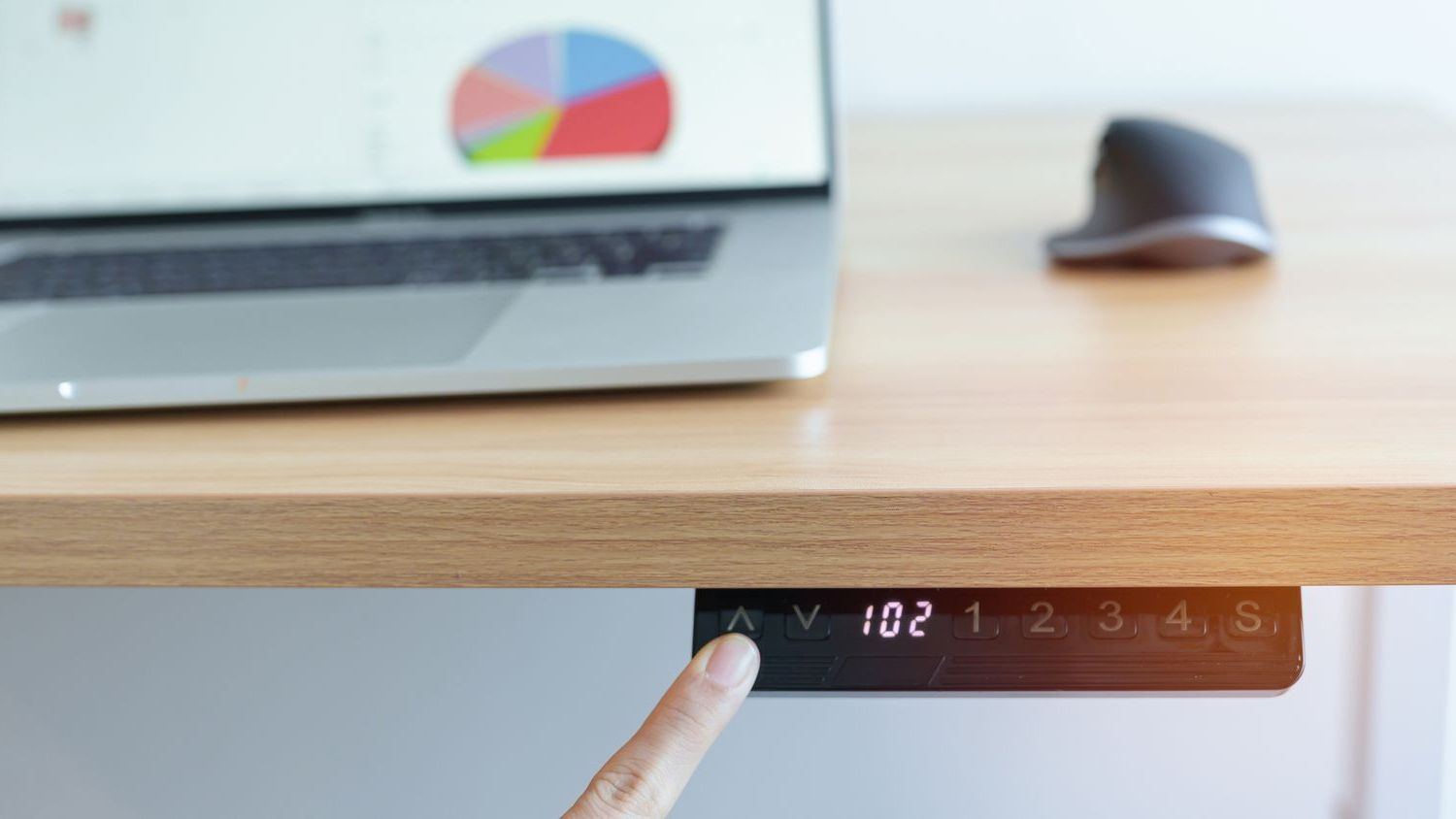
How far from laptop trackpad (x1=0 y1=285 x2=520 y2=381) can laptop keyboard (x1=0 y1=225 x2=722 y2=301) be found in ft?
0.07

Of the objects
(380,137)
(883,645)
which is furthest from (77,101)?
(883,645)

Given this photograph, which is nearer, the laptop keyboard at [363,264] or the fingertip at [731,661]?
the fingertip at [731,661]

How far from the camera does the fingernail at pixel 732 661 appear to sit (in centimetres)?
40

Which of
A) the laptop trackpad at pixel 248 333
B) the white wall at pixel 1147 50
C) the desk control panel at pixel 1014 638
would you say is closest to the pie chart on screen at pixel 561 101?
the laptop trackpad at pixel 248 333

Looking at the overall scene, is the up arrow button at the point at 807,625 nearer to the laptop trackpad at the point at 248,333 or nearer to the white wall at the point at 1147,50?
the laptop trackpad at the point at 248,333

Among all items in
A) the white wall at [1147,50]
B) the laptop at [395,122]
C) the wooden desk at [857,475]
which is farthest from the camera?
the white wall at [1147,50]

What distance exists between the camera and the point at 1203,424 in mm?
374

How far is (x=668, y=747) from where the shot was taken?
0.39 metres

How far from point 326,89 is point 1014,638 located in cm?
49

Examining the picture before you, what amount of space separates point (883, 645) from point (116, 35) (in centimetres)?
56

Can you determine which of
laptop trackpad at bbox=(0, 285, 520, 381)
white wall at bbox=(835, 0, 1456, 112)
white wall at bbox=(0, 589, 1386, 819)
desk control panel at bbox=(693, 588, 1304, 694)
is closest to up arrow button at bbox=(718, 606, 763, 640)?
desk control panel at bbox=(693, 588, 1304, 694)

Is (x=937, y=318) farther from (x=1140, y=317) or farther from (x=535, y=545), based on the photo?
(x=535, y=545)

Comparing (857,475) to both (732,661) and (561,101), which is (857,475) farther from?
(561,101)

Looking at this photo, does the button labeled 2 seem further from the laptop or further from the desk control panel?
the laptop
